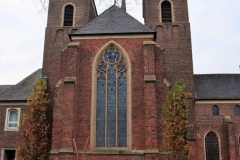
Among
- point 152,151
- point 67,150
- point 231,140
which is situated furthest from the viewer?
point 231,140

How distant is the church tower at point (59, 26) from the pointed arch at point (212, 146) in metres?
12.6

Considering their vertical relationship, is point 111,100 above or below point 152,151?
above

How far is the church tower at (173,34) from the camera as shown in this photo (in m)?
25.2

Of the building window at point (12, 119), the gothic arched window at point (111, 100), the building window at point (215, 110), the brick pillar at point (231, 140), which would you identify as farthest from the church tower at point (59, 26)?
the brick pillar at point (231, 140)

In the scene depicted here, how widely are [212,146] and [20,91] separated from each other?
15.5 meters

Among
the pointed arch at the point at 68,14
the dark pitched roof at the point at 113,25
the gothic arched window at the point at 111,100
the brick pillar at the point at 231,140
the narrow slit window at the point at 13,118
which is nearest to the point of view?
the gothic arched window at the point at 111,100

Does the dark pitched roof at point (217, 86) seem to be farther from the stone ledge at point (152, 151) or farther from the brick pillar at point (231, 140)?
the stone ledge at point (152, 151)

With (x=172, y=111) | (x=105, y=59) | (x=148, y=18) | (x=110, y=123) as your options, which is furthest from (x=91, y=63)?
(x=148, y=18)

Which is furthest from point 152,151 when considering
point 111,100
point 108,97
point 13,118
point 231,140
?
point 13,118

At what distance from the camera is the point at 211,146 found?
2427 centimetres

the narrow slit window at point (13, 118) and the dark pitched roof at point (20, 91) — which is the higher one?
the dark pitched roof at point (20, 91)

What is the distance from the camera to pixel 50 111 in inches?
835

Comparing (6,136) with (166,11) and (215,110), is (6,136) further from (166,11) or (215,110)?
(166,11)

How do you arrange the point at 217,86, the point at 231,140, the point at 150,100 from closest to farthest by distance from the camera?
the point at 150,100
the point at 231,140
the point at 217,86
